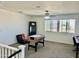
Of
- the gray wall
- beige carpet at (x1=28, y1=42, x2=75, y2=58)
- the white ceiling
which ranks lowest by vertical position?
beige carpet at (x1=28, y1=42, x2=75, y2=58)

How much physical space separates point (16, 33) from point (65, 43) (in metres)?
3.77

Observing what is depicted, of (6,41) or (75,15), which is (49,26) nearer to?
(75,15)

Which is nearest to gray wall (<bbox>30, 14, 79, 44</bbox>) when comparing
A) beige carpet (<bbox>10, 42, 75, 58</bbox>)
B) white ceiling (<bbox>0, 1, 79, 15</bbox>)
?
beige carpet (<bbox>10, 42, 75, 58</bbox>)

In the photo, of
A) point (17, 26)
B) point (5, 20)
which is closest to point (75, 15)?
point (17, 26)

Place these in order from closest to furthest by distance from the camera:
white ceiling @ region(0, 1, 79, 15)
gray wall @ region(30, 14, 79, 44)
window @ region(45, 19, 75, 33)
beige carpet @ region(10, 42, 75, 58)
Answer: white ceiling @ region(0, 1, 79, 15) → beige carpet @ region(10, 42, 75, 58) → gray wall @ region(30, 14, 79, 44) → window @ region(45, 19, 75, 33)

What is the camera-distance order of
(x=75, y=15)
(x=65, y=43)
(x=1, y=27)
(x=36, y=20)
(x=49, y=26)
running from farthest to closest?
(x=36, y=20) → (x=49, y=26) → (x=65, y=43) → (x=75, y=15) → (x=1, y=27)

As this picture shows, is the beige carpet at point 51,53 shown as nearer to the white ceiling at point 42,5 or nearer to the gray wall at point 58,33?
the gray wall at point 58,33

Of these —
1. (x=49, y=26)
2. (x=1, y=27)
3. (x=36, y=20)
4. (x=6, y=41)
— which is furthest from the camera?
(x=36, y=20)

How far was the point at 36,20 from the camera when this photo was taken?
9.11 metres

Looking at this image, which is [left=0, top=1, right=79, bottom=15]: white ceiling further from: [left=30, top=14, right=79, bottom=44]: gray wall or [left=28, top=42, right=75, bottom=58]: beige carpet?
[left=30, top=14, right=79, bottom=44]: gray wall

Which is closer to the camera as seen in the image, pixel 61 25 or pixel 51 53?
pixel 51 53

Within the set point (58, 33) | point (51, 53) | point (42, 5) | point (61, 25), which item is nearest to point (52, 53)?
point (51, 53)

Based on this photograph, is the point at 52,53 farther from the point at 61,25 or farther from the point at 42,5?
the point at 61,25

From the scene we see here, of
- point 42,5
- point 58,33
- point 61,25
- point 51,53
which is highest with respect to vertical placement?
point 42,5
